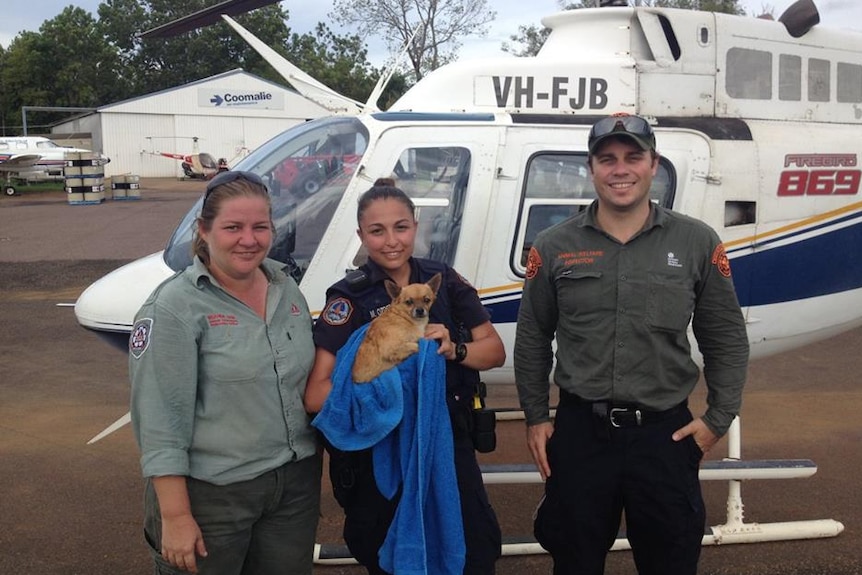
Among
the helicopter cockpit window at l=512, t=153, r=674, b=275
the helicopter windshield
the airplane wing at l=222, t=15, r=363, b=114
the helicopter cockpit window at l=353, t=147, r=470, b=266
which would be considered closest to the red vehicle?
the helicopter windshield

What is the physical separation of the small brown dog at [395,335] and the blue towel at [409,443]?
0.07ft

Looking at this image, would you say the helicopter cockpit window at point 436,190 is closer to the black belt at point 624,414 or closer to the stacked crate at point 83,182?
the black belt at point 624,414

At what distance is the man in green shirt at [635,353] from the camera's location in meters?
2.40

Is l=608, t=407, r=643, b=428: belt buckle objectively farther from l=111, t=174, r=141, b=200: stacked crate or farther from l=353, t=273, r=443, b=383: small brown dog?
l=111, t=174, r=141, b=200: stacked crate

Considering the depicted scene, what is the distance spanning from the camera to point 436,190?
12.5 feet

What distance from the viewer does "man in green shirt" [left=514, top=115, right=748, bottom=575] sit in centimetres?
240

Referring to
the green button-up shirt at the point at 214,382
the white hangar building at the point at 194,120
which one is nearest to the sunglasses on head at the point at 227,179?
the green button-up shirt at the point at 214,382

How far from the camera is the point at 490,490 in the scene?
489 cm

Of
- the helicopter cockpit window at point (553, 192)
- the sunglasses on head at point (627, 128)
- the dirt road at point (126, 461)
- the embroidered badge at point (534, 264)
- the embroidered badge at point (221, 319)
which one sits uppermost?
the sunglasses on head at point (627, 128)

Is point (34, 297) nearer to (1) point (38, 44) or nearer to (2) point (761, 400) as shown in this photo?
(2) point (761, 400)

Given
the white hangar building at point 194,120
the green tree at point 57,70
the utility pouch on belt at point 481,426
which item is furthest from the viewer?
the green tree at point 57,70

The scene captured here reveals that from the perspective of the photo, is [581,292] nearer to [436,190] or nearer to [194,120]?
[436,190]

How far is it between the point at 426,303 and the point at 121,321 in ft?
6.87

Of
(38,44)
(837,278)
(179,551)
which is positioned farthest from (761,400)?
(38,44)
